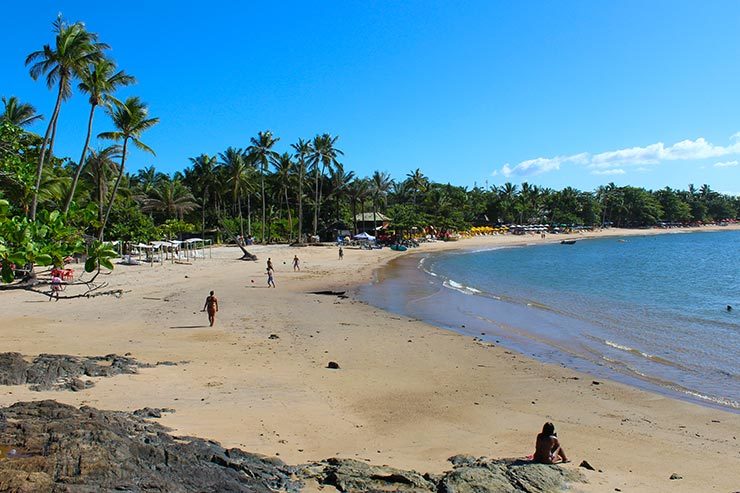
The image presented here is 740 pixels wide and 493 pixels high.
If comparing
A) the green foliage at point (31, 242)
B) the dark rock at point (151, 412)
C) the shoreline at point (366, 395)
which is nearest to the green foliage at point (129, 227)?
the shoreline at point (366, 395)

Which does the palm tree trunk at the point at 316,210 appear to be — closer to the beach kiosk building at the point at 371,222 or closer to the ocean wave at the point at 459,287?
the beach kiosk building at the point at 371,222

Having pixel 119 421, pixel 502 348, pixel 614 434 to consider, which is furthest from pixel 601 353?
pixel 119 421

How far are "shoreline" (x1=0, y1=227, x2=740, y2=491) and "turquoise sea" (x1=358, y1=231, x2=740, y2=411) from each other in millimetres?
1816

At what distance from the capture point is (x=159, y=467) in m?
5.86

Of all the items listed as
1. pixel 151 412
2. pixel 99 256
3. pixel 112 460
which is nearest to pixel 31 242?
pixel 99 256

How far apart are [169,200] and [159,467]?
204 feet

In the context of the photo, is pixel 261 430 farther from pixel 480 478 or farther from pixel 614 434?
pixel 614 434

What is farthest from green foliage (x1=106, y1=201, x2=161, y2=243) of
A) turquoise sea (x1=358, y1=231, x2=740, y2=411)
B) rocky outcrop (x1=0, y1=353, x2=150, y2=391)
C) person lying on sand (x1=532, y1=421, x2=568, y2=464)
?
person lying on sand (x1=532, y1=421, x2=568, y2=464)

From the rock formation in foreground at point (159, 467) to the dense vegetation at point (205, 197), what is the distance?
2.04 m

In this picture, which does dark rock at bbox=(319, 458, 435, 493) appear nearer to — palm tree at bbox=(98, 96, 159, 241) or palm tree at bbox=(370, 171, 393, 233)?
palm tree at bbox=(98, 96, 159, 241)

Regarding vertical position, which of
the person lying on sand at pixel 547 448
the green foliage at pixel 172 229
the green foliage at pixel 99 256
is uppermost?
the green foliage at pixel 172 229

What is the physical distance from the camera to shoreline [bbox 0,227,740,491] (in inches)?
328

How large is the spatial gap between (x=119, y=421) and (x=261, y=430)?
2074 millimetres

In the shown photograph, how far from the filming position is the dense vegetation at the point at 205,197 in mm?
6949
